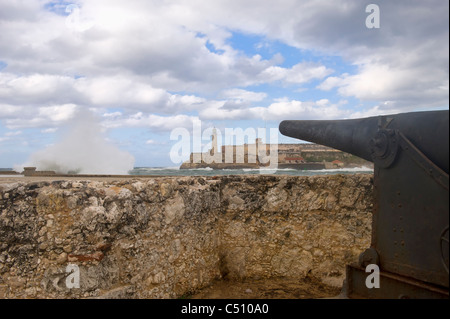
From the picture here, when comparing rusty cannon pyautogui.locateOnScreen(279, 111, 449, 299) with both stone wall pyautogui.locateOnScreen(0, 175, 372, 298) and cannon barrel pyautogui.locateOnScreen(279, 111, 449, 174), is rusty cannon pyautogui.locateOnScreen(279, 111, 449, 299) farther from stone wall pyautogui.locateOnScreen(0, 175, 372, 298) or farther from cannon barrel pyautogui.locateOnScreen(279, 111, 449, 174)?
stone wall pyautogui.locateOnScreen(0, 175, 372, 298)

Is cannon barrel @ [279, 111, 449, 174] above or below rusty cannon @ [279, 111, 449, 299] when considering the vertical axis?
above

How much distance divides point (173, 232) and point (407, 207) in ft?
7.17

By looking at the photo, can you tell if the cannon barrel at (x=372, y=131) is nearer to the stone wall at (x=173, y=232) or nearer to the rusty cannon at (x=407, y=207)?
the rusty cannon at (x=407, y=207)

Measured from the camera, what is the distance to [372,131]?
2.78 meters

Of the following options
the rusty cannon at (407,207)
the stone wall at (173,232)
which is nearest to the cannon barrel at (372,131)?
the rusty cannon at (407,207)

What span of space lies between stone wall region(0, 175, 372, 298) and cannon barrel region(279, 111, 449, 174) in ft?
3.36

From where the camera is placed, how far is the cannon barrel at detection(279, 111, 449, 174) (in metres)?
2.27

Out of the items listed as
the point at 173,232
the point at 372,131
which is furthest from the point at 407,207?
the point at 173,232

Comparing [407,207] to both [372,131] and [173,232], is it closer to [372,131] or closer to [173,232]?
[372,131]

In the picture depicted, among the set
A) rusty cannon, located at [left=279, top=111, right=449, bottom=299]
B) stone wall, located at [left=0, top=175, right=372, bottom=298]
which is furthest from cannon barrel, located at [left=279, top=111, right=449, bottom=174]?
stone wall, located at [left=0, top=175, right=372, bottom=298]

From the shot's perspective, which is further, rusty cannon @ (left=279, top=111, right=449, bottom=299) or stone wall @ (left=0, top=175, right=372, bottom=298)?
stone wall @ (left=0, top=175, right=372, bottom=298)

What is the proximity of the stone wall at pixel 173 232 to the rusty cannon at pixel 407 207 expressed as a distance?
150 cm
